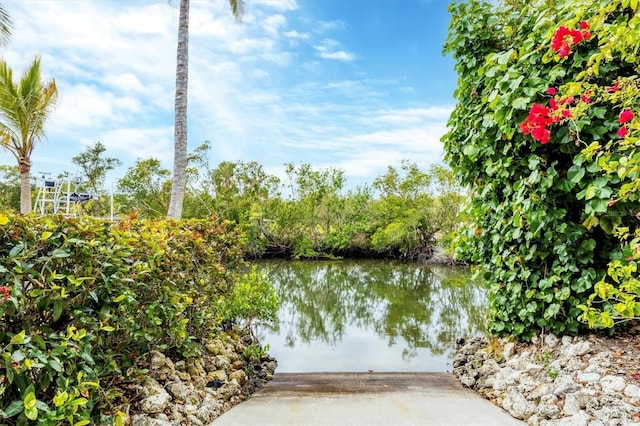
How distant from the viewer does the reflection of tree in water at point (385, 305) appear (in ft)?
17.6

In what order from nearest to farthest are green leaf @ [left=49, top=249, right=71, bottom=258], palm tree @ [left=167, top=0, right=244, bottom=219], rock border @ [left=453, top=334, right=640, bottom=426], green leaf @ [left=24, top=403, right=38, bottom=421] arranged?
green leaf @ [left=24, top=403, right=38, bottom=421] < green leaf @ [left=49, top=249, right=71, bottom=258] < rock border @ [left=453, top=334, right=640, bottom=426] < palm tree @ [left=167, top=0, right=244, bottom=219]

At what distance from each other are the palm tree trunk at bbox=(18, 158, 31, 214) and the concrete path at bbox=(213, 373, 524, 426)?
9.54 m

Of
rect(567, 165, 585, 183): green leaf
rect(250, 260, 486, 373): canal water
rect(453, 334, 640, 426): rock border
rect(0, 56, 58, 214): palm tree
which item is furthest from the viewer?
rect(0, 56, 58, 214): palm tree

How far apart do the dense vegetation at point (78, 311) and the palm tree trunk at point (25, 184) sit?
913cm

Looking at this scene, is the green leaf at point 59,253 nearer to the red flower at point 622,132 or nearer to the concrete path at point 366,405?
the concrete path at point 366,405

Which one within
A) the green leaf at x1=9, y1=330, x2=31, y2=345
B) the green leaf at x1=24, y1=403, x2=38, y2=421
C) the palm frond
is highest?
the palm frond

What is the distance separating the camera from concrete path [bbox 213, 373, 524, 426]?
231 cm

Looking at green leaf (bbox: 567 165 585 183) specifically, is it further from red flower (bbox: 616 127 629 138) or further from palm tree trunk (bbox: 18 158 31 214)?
palm tree trunk (bbox: 18 158 31 214)

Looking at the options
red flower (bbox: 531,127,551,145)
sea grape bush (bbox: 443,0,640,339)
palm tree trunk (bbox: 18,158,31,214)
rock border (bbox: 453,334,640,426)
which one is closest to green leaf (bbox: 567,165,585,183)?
sea grape bush (bbox: 443,0,640,339)

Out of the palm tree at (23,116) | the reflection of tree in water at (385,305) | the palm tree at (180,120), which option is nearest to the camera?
the reflection of tree in water at (385,305)

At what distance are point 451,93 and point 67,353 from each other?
3587 millimetres

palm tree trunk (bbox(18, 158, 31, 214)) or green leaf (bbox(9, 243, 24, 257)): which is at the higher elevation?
palm tree trunk (bbox(18, 158, 31, 214))

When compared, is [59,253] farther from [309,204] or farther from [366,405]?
[309,204]

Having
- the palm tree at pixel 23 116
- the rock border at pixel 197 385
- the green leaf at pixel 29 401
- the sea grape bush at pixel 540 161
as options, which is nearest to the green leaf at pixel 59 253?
the green leaf at pixel 29 401
